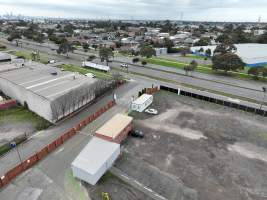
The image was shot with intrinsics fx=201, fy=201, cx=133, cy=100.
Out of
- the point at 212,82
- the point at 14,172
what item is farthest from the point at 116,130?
the point at 212,82

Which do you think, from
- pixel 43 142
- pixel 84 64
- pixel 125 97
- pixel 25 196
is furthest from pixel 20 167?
pixel 84 64

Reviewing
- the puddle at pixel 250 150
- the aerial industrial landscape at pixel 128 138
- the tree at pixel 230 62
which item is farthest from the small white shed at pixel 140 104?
the tree at pixel 230 62

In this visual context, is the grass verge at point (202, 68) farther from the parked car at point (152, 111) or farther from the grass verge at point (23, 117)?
the grass verge at point (23, 117)

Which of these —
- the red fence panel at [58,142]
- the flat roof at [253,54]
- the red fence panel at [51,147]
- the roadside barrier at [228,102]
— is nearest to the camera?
the red fence panel at [51,147]

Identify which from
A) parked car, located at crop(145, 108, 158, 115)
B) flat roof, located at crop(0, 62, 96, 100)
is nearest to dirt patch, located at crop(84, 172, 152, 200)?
parked car, located at crop(145, 108, 158, 115)

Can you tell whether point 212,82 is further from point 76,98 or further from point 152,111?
point 76,98

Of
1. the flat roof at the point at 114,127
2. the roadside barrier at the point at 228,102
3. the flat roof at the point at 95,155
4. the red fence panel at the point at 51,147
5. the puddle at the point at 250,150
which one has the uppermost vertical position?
the roadside barrier at the point at 228,102
